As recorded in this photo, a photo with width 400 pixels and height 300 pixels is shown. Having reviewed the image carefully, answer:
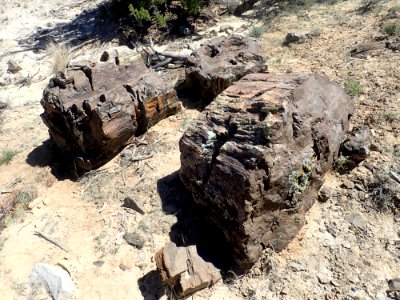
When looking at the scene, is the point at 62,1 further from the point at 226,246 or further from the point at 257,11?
the point at 226,246

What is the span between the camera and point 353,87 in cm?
552

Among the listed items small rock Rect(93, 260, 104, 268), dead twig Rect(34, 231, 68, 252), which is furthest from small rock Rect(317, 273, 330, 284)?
dead twig Rect(34, 231, 68, 252)

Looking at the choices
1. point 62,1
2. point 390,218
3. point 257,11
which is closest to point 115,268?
point 390,218

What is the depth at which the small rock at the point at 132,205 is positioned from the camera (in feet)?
15.3

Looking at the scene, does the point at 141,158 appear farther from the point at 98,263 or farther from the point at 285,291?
the point at 285,291

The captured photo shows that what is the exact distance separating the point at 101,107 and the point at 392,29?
17.5 ft

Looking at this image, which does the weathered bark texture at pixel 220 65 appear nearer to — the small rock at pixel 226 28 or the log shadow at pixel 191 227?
the log shadow at pixel 191 227

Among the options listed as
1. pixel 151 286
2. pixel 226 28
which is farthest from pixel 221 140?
pixel 226 28

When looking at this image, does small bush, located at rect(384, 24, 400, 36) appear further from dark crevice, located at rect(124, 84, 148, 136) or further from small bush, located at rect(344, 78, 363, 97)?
dark crevice, located at rect(124, 84, 148, 136)

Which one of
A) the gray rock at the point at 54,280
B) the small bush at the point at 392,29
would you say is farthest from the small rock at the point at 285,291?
the small bush at the point at 392,29

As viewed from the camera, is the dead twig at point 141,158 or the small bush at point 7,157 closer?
the dead twig at point 141,158

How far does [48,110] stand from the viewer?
5656 millimetres

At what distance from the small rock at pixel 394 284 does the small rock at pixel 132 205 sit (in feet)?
9.23

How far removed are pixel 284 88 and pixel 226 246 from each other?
1810mm
